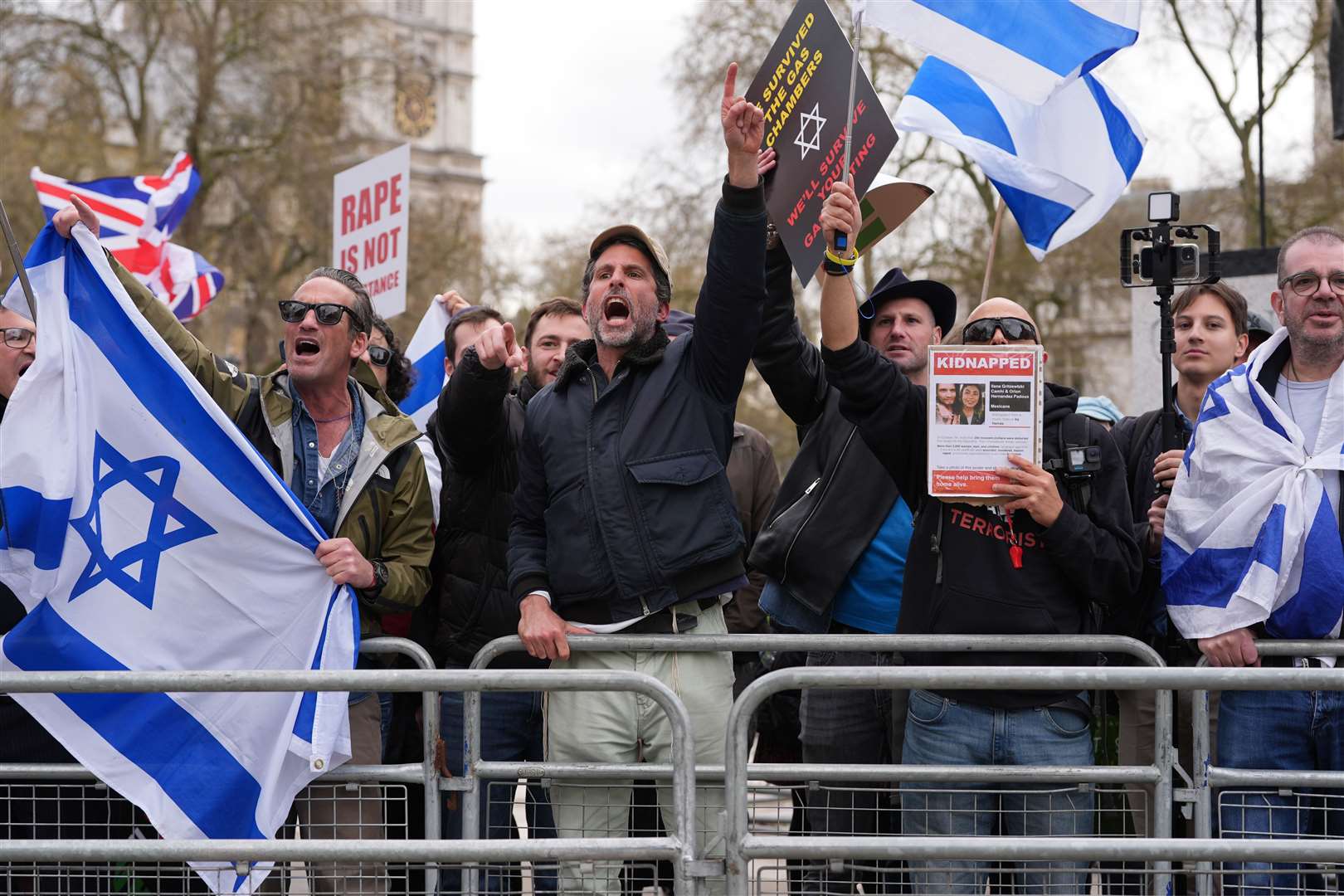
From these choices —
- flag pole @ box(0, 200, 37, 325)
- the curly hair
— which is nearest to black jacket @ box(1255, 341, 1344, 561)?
the curly hair

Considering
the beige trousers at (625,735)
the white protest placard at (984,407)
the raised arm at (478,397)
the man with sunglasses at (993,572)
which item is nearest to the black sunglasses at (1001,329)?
the man with sunglasses at (993,572)

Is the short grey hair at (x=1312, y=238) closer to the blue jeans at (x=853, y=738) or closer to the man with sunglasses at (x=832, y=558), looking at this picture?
the man with sunglasses at (x=832, y=558)

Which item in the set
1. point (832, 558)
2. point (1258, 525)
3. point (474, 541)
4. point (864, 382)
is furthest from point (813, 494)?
point (1258, 525)

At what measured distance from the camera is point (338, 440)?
Result: 508 cm

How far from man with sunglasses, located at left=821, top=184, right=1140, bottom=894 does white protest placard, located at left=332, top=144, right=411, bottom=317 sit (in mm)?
4710

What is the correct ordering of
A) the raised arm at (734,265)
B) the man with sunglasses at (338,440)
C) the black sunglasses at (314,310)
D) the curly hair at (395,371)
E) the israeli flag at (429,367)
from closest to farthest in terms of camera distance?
the raised arm at (734,265), the man with sunglasses at (338,440), the black sunglasses at (314,310), the curly hair at (395,371), the israeli flag at (429,367)

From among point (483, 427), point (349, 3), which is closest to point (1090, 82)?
point (483, 427)

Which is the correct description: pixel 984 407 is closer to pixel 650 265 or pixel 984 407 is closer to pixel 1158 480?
pixel 1158 480

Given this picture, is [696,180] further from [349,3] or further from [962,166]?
[349,3]

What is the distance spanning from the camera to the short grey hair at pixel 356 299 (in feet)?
16.9

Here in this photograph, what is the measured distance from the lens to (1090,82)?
6.35 m

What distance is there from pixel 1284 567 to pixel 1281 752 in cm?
55

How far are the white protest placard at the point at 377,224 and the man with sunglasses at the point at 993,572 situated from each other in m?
4.71

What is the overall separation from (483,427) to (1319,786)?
2.81 m
